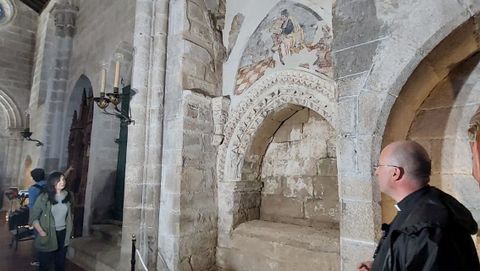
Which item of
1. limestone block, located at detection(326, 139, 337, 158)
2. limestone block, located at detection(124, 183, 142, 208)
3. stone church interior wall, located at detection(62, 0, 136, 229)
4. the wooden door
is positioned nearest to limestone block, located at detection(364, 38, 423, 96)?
limestone block, located at detection(326, 139, 337, 158)

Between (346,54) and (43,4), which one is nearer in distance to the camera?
(346,54)

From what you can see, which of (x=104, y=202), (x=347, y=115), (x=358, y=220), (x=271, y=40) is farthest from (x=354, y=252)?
(x=104, y=202)

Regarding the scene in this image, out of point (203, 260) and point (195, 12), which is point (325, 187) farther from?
point (195, 12)

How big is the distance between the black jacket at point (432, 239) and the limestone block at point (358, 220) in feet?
1.83

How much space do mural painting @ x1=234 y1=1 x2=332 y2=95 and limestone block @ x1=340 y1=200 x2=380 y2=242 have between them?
1277 mm

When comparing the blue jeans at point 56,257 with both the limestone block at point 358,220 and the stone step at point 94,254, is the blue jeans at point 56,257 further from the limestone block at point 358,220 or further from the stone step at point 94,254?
the limestone block at point 358,220

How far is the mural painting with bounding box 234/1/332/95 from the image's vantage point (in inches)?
102

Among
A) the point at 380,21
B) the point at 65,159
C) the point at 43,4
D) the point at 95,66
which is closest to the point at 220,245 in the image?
the point at 380,21

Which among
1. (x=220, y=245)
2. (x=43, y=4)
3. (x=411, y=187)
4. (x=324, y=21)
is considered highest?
(x=43, y=4)

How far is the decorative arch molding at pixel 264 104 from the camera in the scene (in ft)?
8.12

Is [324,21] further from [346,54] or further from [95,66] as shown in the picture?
[95,66]

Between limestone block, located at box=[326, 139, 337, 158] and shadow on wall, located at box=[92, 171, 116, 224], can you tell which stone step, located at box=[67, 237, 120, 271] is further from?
limestone block, located at box=[326, 139, 337, 158]

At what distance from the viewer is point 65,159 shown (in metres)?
6.59

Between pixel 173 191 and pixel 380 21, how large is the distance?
2328 mm
